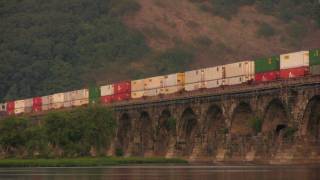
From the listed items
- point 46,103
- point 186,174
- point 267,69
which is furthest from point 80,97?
point 186,174

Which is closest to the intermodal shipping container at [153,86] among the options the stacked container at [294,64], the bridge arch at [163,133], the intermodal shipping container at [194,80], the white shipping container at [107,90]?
the bridge arch at [163,133]

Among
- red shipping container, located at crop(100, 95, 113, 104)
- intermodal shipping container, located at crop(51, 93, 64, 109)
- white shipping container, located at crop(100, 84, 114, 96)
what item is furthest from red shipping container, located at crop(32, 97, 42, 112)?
red shipping container, located at crop(100, 95, 113, 104)

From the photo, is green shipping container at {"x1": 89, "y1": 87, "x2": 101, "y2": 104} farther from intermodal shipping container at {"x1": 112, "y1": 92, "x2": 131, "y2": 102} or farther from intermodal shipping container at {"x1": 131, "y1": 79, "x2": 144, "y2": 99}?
intermodal shipping container at {"x1": 131, "y1": 79, "x2": 144, "y2": 99}

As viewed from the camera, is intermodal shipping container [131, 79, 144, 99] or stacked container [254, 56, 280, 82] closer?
stacked container [254, 56, 280, 82]

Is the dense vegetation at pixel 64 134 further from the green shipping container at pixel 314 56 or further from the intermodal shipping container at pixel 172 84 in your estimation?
the green shipping container at pixel 314 56

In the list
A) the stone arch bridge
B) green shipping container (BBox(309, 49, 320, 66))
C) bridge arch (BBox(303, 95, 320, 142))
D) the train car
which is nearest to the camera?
green shipping container (BBox(309, 49, 320, 66))

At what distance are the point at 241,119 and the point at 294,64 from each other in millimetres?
16723

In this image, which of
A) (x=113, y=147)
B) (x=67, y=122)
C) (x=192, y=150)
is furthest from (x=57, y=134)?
(x=113, y=147)

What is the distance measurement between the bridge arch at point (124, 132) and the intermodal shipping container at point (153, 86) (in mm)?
6994

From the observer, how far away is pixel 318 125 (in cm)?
9938

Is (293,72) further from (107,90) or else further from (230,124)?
(107,90)

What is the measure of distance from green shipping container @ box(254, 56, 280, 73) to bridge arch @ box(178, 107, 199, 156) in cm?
2023

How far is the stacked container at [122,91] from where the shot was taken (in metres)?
142

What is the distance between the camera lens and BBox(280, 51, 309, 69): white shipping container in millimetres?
96500
